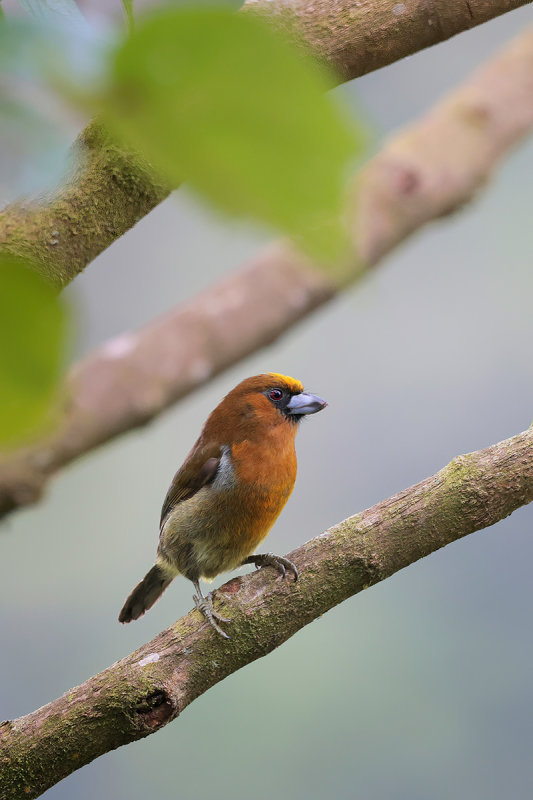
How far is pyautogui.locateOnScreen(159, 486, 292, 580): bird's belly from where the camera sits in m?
1.83

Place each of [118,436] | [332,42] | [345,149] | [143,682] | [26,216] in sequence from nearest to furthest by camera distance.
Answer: [345,149] → [118,436] → [26,216] → [332,42] → [143,682]

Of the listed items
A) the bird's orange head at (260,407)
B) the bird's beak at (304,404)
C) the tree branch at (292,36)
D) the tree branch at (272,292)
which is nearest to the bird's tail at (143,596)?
the bird's orange head at (260,407)

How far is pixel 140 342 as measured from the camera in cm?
43

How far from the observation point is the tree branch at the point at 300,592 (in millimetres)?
1370

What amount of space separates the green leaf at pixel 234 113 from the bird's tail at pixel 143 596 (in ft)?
6.50

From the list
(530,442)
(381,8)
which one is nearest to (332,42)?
(381,8)

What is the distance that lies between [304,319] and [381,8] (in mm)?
539

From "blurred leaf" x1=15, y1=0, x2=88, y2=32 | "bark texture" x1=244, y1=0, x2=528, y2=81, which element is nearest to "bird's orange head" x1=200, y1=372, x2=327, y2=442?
"bark texture" x1=244, y1=0, x2=528, y2=81

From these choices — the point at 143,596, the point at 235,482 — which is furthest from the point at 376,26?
the point at 143,596

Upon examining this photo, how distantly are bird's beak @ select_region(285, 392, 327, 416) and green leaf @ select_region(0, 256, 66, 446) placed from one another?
1791mm

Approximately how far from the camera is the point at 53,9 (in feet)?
0.82

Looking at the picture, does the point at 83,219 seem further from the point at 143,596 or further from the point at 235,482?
the point at 143,596

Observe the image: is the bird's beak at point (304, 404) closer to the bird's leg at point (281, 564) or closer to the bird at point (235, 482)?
the bird at point (235, 482)

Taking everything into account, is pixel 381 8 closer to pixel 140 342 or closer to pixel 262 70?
pixel 140 342
